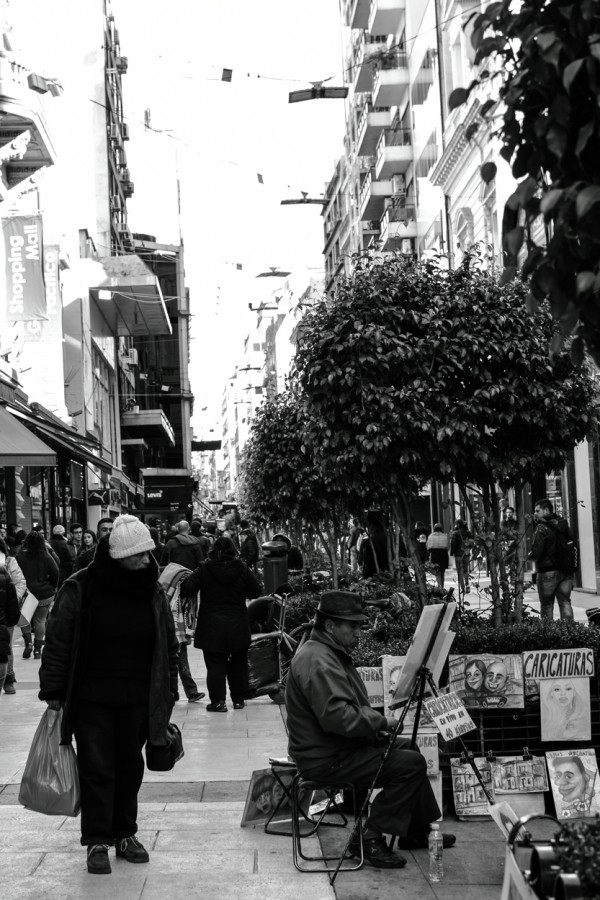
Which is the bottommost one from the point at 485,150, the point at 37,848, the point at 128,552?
the point at 37,848

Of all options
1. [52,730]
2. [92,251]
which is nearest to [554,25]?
[52,730]

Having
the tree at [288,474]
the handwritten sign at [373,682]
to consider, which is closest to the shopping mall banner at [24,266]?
the tree at [288,474]

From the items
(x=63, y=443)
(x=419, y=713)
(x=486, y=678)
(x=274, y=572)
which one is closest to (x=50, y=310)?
(x=63, y=443)

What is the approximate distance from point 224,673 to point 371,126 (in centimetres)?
4289

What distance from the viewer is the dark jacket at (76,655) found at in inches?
242

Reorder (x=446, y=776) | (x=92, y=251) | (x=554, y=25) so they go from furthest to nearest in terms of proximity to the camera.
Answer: (x=92, y=251)
(x=446, y=776)
(x=554, y=25)

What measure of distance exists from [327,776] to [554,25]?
409 cm

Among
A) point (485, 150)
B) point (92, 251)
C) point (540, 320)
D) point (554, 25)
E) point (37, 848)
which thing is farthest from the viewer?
point (92, 251)

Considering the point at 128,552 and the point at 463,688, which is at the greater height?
the point at 128,552

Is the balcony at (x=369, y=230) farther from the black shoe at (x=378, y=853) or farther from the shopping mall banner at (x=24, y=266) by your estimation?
the black shoe at (x=378, y=853)

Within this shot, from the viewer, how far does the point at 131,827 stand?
20.9 ft

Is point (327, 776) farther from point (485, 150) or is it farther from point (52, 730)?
point (485, 150)

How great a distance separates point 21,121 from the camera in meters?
25.0

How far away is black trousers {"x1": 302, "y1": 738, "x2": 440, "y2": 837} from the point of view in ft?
20.3
